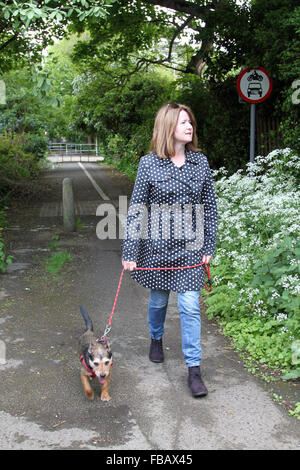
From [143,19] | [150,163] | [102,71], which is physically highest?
[143,19]

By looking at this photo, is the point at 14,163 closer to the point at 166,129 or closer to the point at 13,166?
the point at 13,166

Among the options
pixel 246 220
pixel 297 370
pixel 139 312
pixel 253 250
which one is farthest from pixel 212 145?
pixel 297 370

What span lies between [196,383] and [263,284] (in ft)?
4.91

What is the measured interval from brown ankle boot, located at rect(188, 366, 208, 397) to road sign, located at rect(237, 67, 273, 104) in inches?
246

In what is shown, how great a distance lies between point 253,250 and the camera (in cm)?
586

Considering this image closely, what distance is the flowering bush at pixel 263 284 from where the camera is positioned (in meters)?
4.28

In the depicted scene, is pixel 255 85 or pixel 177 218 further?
pixel 255 85

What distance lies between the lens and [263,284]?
482cm

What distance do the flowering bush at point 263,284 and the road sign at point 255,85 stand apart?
2.35m

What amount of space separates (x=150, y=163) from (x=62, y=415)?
6.28 ft

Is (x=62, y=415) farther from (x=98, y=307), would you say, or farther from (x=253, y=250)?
(x=253, y=250)
